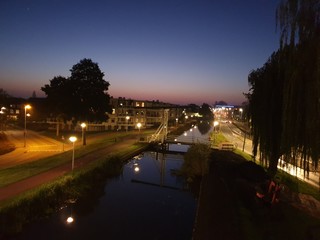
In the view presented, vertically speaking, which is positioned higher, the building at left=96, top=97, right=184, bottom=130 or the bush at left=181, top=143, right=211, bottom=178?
the building at left=96, top=97, right=184, bottom=130

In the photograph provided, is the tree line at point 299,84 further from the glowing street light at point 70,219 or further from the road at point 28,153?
the road at point 28,153

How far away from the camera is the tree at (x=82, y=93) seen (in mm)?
42844

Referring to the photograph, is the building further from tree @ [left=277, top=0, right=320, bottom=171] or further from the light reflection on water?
tree @ [left=277, top=0, right=320, bottom=171]

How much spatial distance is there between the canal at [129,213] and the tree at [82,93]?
17.1 m

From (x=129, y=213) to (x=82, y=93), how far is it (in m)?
27.7

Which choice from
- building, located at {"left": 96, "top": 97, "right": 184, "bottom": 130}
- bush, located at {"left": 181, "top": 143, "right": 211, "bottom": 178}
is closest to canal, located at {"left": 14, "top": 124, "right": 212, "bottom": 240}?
bush, located at {"left": 181, "top": 143, "right": 211, "bottom": 178}

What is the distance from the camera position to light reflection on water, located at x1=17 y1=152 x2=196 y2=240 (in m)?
16.6

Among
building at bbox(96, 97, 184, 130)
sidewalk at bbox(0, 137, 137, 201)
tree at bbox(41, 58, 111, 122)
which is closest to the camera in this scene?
sidewalk at bbox(0, 137, 137, 201)

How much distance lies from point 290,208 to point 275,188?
197 cm

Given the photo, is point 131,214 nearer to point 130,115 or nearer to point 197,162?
point 197,162

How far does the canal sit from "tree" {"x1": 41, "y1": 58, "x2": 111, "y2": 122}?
1708cm

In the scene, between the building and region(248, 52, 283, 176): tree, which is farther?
the building

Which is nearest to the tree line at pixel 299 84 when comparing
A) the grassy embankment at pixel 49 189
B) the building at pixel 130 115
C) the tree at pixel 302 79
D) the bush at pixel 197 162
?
the tree at pixel 302 79

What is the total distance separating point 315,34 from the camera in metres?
13.2
